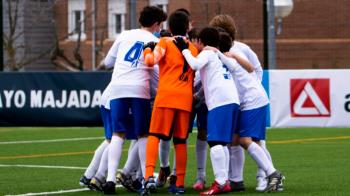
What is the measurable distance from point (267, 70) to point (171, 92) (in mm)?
11666

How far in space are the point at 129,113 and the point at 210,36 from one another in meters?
1.18

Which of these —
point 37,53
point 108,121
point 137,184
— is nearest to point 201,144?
point 137,184

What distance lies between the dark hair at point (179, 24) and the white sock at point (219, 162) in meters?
1.27

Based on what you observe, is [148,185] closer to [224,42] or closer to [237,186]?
[237,186]

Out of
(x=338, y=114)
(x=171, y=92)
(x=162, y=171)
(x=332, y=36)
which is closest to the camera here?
(x=171, y=92)

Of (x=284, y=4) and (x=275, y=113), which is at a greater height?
(x=284, y=4)

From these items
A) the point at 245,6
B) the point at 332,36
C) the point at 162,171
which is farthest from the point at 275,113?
the point at 162,171

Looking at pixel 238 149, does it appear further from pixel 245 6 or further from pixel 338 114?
pixel 245 6

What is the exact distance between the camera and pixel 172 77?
37.3 feet

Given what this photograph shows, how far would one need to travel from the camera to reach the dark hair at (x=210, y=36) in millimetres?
11414

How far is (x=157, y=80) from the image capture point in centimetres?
1184

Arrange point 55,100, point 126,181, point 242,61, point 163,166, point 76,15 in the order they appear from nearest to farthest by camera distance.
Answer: point 242,61 → point 126,181 → point 163,166 → point 55,100 → point 76,15

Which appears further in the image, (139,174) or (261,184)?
Answer: (139,174)

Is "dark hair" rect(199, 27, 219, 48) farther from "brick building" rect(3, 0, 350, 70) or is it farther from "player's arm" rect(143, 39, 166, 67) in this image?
"brick building" rect(3, 0, 350, 70)
